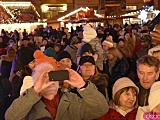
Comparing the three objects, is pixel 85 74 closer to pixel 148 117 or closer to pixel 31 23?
pixel 148 117

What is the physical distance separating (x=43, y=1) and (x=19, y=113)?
3691cm

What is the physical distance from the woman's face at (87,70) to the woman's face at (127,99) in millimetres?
1076

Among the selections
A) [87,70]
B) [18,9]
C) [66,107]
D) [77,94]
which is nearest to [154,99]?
[66,107]

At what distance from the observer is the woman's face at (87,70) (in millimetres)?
4770

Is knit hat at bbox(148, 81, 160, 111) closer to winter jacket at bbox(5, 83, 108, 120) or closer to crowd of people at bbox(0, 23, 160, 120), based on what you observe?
crowd of people at bbox(0, 23, 160, 120)

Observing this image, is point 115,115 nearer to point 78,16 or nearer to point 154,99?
point 154,99

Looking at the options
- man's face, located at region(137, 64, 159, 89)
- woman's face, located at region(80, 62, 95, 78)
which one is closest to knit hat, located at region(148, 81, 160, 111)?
man's face, located at region(137, 64, 159, 89)

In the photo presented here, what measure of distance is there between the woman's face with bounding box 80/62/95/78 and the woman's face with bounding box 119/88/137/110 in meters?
1.08

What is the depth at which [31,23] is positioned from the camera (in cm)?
2736

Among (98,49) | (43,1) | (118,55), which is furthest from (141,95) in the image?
(43,1)

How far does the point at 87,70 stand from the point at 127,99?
1230 mm

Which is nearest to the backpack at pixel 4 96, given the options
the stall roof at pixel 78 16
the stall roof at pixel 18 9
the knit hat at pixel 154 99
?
the knit hat at pixel 154 99

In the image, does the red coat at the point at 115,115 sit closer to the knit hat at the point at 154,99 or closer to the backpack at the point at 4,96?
the knit hat at the point at 154,99

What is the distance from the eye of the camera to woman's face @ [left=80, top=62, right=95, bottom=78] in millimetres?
4770
